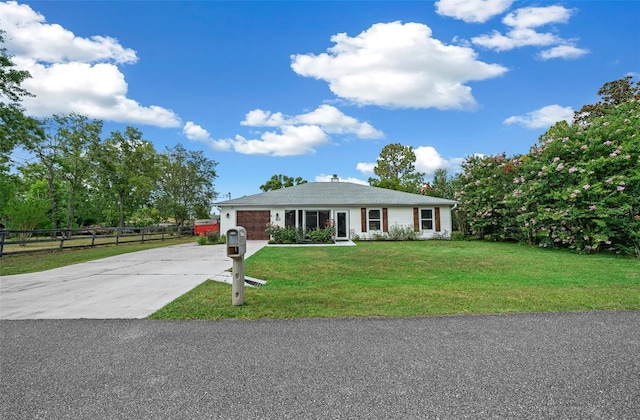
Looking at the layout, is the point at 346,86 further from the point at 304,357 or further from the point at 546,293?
the point at 304,357

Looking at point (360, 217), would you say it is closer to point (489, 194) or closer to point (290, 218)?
point (290, 218)

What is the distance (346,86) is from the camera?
1769cm

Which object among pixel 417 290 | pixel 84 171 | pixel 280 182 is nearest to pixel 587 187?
pixel 417 290

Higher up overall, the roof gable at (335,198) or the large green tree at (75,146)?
the large green tree at (75,146)

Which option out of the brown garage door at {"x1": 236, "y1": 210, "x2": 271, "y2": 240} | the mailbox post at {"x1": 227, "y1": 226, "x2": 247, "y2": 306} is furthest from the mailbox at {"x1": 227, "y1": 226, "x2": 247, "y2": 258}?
the brown garage door at {"x1": 236, "y1": 210, "x2": 271, "y2": 240}

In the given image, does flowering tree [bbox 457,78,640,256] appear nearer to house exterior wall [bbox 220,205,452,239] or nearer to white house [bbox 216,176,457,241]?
house exterior wall [bbox 220,205,452,239]

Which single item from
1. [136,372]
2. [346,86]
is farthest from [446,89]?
[136,372]

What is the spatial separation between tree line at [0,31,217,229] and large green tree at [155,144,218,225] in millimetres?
97

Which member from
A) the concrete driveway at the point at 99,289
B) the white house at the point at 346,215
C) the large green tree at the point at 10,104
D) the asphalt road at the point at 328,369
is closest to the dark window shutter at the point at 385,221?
the white house at the point at 346,215

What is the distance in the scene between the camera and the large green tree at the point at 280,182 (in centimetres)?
4594

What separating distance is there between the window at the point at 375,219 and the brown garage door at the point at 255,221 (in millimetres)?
6221

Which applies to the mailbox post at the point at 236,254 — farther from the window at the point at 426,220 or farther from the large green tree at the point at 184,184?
the large green tree at the point at 184,184

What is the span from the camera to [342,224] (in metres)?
18.8

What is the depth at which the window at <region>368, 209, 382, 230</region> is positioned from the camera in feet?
61.6
